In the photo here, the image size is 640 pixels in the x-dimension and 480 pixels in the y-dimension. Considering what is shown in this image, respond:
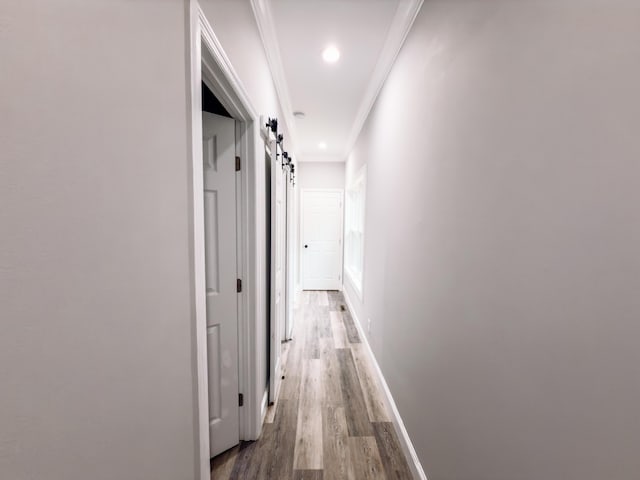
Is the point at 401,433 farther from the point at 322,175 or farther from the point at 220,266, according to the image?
the point at 322,175

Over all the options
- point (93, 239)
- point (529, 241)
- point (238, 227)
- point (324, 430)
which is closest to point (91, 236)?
point (93, 239)

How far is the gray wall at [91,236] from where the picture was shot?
382 mm

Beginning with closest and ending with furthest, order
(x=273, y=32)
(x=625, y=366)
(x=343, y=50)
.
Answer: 1. (x=625, y=366)
2. (x=273, y=32)
3. (x=343, y=50)

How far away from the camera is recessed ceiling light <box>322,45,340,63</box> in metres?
2.16

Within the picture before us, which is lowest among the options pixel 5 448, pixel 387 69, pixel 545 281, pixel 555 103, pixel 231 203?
pixel 5 448

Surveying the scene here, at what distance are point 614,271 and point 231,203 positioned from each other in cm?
155

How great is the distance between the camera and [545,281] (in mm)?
702

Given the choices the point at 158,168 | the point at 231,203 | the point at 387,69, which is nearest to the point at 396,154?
the point at 387,69

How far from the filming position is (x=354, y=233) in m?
4.68

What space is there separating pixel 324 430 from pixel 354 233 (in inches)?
124

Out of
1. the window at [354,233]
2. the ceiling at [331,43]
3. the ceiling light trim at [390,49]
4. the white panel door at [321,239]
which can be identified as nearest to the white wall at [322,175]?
the white panel door at [321,239]

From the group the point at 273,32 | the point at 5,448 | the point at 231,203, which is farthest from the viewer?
the point at 273,32

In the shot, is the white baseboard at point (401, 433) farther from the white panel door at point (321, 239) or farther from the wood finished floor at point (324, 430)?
the white panel door at point (321, 239)

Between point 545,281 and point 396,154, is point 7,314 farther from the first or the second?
point 396,154
